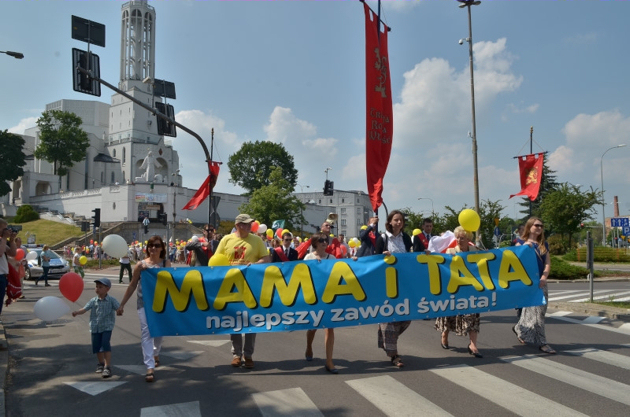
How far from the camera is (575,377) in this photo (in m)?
6.12

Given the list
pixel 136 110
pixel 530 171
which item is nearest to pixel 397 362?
pixel 530 171

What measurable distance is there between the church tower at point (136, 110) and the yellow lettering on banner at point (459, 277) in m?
87.1

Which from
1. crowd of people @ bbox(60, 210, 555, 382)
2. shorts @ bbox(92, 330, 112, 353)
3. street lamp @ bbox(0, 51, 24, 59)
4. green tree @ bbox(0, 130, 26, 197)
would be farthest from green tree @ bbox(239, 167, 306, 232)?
shorts @ bbox(92, 330, 112, 353)

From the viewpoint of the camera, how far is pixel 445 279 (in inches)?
290

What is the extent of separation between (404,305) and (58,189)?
93.0 metres

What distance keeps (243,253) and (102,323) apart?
1931 millimetres

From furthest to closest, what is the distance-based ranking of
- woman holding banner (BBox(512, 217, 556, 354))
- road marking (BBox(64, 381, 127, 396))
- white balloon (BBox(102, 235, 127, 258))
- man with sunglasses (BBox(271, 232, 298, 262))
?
man with sunglasses (BBox(271, 232, 298, 262)) → white balloon (BBox(102, 235, 127, 258)) → woman holding banner (BBox(512, 217, 556, 354)) → road marking (BBox(64, 381, 127, 396))

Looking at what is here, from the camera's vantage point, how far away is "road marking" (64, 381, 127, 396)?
5.79 m

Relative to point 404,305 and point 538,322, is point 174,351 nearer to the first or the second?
point 404,305

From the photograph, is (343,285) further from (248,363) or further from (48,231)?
(48,231)

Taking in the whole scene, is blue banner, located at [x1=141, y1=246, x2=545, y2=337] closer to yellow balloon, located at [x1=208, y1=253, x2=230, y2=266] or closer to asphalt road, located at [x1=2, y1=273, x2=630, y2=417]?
yellow balloon, located at [x1=208, y1=253, x2=230, y2=266]

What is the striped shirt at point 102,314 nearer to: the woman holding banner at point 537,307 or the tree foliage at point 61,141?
the woman holding banner at point 537,307

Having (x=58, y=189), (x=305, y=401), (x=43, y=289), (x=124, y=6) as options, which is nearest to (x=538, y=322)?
(x=305, y=401)

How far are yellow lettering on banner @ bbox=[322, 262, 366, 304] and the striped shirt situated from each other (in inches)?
109
